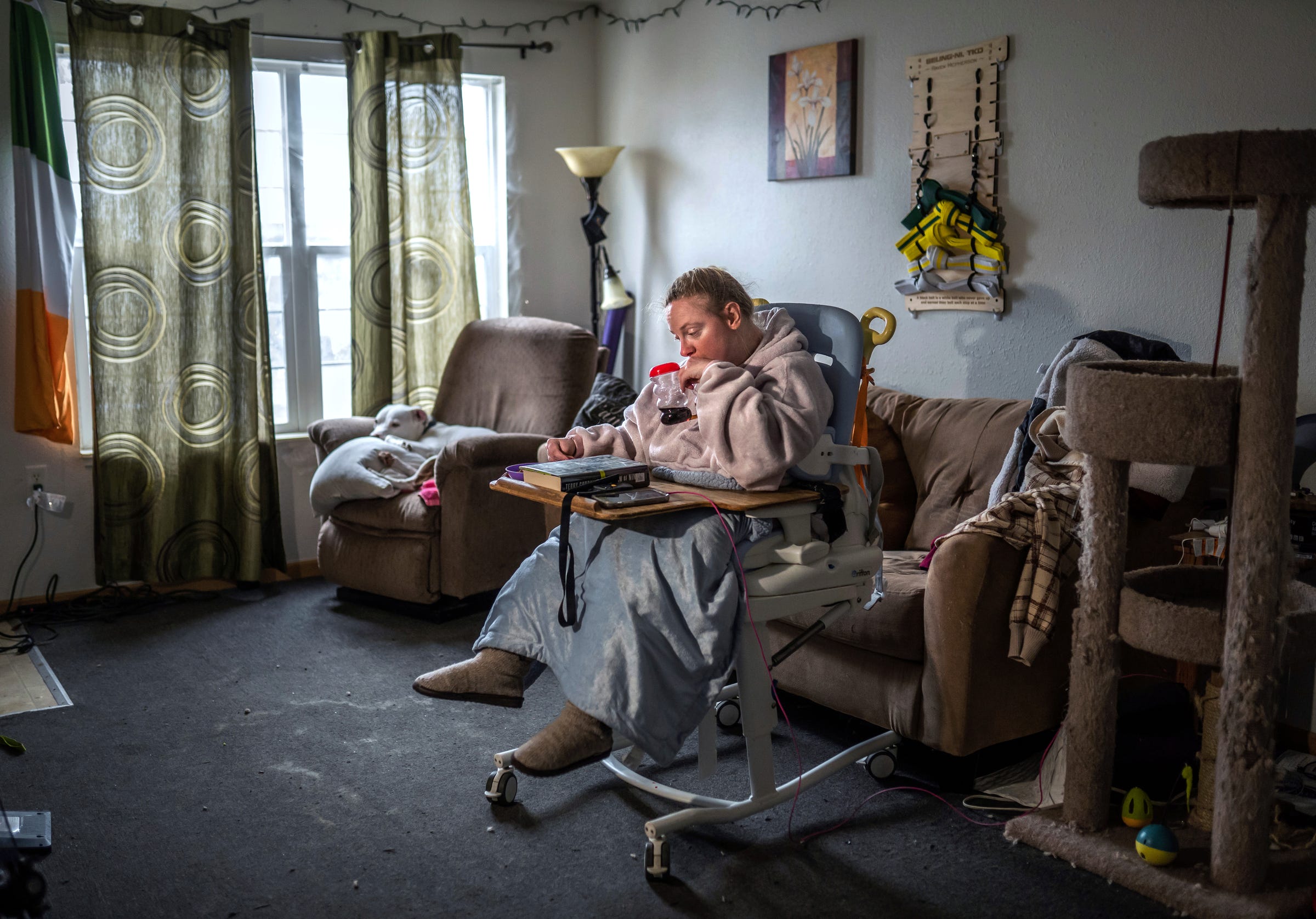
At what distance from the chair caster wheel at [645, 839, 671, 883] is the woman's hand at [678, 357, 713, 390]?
2.96 ft

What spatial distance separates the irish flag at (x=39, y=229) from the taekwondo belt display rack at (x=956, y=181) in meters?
2.77

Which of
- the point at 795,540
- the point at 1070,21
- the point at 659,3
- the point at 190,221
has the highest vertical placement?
the point at 659,3

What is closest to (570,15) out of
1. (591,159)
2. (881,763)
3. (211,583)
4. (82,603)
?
(591,159)

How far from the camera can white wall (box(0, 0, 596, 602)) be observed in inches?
147

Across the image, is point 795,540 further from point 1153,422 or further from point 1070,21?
point 1070,21

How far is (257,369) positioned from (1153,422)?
3.15m

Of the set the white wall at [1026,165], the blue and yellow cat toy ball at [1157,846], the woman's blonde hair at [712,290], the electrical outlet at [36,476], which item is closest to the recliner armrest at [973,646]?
the blue and yellow cat toy ball at [1157,846]

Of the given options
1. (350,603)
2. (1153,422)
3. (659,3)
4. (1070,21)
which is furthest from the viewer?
(659,3)

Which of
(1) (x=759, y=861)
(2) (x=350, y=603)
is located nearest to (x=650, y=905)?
(1) (x=759, y=861)

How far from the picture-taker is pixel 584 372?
4.00 m

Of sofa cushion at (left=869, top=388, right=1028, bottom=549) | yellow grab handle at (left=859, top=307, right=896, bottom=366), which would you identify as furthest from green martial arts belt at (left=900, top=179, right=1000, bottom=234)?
yellow grab handle at (left=859, top=307, right=896, bottom=366)

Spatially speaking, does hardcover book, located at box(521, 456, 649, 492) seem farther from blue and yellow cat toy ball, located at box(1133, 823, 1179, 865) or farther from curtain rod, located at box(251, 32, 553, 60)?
curtain rod, located at box(251, 32, 553, 60)

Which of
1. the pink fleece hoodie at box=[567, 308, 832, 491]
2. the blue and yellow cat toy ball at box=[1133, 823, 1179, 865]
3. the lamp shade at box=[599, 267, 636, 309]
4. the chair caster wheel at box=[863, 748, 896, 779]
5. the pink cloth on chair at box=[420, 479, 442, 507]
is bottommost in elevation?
the chair caster wheel at box=[863, 748, 896, 779]

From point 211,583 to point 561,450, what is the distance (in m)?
2.28
